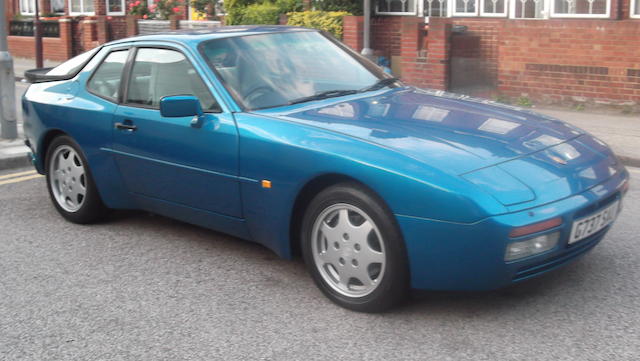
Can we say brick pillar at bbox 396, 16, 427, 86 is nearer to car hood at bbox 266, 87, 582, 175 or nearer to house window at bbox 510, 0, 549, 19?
house window at bbox 510, 0, 549, 19

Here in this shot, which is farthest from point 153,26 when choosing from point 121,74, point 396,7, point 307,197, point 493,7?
point 307,197

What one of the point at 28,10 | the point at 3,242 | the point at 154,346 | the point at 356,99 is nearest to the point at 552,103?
the point at 356,99

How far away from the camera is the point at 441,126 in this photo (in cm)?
484

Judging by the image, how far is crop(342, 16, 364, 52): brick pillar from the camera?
15.4m

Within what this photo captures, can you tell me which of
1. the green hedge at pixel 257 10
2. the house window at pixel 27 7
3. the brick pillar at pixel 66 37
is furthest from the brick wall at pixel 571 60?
the house window at pixel 27 7

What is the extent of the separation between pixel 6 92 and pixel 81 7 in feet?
53.6

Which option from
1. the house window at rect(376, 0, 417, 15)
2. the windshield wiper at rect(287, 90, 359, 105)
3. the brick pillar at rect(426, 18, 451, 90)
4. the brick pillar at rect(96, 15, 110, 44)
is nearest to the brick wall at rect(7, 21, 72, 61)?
the brick pillar at rect(96, 15, 110, 44)

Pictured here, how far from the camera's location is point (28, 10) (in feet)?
91.1

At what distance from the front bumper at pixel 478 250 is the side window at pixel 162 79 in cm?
174

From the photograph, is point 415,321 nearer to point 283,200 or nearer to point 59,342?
point 283,200

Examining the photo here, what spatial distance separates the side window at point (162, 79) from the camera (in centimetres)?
549

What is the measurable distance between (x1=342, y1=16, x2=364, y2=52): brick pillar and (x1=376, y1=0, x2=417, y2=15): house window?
0.52 m

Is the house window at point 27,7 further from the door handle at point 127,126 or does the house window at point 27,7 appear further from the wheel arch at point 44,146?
the door handle at point 127,126

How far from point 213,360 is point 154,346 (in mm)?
364
